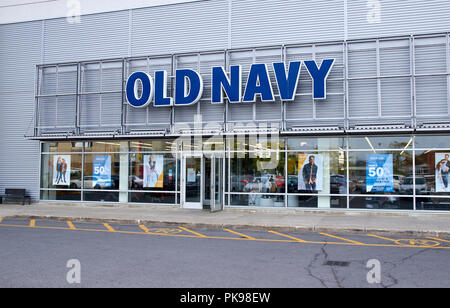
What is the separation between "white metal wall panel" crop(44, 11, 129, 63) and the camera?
2005 cm

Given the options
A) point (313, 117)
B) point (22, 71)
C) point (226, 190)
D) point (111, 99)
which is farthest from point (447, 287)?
point (22, 71)

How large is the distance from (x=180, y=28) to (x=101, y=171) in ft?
24.3

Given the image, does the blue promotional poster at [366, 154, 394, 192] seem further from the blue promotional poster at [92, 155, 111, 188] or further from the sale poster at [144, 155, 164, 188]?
the blue promotional poster at [92, 155, 111, 188]

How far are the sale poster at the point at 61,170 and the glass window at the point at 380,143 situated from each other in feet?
42.1

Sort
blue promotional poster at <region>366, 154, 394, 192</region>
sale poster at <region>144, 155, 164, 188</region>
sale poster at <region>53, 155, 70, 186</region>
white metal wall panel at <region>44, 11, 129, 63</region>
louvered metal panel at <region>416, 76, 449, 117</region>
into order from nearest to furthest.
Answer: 1. louvered metal panel at <region>416, 76, 449, 117</region>
2. blue promotional poster at <region>366, 154, 394, 192</region>
3. sale poster at <region>144, 155, 164, 188</region>
4. white metal wall panel at <region>44, 11, 129, 63</region>
5. sale poster at <region>53, 155, 70, 186</region>

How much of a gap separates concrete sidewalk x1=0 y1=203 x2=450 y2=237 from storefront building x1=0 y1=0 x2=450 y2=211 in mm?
537

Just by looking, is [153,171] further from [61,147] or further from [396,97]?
[396,97]

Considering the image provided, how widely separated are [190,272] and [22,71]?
1780 centimetres

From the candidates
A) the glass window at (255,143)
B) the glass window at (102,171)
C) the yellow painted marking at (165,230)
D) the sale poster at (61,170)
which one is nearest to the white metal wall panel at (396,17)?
the glass window at (255,143)

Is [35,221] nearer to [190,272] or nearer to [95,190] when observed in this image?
[95,190]

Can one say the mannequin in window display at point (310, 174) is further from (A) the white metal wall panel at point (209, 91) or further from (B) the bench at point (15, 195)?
(B) the bench at point (15, 195)

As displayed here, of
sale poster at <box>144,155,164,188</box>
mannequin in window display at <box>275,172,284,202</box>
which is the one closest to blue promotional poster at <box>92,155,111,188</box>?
sale poster at <box>144,155,164,188</box>

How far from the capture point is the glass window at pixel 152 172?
18.9 metres
